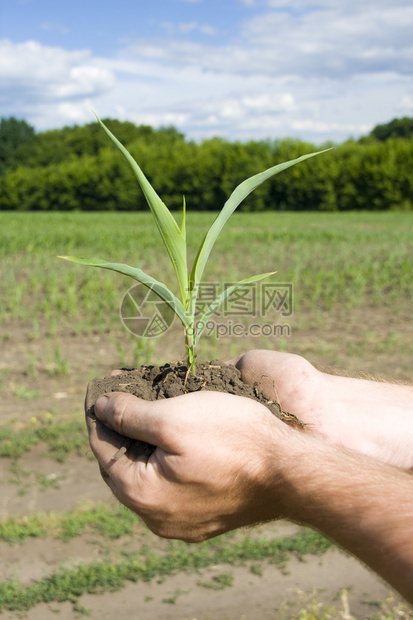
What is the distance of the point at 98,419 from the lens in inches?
52.7

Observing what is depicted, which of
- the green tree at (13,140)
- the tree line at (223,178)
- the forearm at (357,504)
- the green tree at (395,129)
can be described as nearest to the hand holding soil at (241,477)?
the forearm at (357,504)

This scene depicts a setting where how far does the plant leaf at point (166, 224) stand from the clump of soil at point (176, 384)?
19 cm

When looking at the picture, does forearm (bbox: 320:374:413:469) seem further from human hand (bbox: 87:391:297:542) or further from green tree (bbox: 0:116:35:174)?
green tree (bbox: 0:116:35:174)

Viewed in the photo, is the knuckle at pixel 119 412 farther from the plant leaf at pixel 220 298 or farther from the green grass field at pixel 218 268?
the green grass field at pixel 218 268

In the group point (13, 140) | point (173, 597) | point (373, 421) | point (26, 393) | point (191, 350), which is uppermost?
point (13, 140)

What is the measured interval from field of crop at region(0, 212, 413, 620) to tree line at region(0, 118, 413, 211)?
15404mm

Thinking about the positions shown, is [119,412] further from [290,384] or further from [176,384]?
[290,384]

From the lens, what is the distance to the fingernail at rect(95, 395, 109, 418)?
129 cm

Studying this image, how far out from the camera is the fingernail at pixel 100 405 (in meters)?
1.29

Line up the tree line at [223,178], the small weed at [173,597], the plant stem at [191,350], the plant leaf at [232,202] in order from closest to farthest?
1. the plant leaf at [232,202]
2. the plant stem at [191,350]
3. the small weed at [173,597]
4. the tree line at [223,178]

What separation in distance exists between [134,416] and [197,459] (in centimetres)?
16

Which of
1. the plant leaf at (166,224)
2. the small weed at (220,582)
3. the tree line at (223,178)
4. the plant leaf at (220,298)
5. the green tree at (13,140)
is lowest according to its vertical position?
the small weed at (220,582)

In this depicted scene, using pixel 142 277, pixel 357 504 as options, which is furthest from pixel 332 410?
pixel 142 277

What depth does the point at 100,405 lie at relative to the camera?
1.30m
